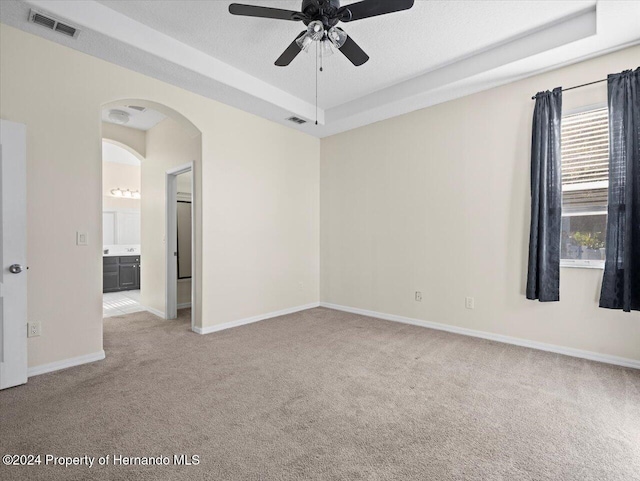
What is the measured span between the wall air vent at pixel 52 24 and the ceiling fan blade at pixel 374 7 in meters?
2.22

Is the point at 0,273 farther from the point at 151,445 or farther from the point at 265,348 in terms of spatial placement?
the point at 265,348

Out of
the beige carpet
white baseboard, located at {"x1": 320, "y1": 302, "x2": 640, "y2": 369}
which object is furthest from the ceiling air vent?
the beige carpet

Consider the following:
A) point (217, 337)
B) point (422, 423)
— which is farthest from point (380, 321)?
point (422, 423)

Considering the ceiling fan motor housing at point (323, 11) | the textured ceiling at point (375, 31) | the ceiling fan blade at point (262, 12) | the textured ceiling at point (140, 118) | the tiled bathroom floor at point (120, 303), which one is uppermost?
the textured ceiling at point (375, 31)

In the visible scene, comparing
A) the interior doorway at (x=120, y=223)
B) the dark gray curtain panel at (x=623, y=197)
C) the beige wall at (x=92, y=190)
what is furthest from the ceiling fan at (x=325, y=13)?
the interior doorway at (x=120, y=223)

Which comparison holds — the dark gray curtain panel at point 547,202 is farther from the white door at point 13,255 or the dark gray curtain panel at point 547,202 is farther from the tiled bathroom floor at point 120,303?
the tiled bathroom floor at point 120,303

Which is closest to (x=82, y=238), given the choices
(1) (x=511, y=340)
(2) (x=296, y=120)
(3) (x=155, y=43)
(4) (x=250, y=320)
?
(3) (x=155, y=43)

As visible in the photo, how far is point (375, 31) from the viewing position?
2.95m

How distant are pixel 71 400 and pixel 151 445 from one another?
954 mm

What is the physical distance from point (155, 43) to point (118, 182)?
5.93 meters

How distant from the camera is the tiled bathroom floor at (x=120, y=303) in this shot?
504cm

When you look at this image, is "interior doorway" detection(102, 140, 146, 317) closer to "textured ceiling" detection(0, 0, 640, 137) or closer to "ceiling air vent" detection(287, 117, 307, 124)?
"ceiling air vent" detection(287, 117, 307, 124)

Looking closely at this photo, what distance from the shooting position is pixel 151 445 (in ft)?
5.90

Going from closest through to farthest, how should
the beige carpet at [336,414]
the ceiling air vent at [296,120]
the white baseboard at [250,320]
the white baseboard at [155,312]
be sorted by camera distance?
the beige carpet at [336,414], the white baseboard at [250,320], the ceiling air vent at [296,120], the white baseboard at [155,312]
